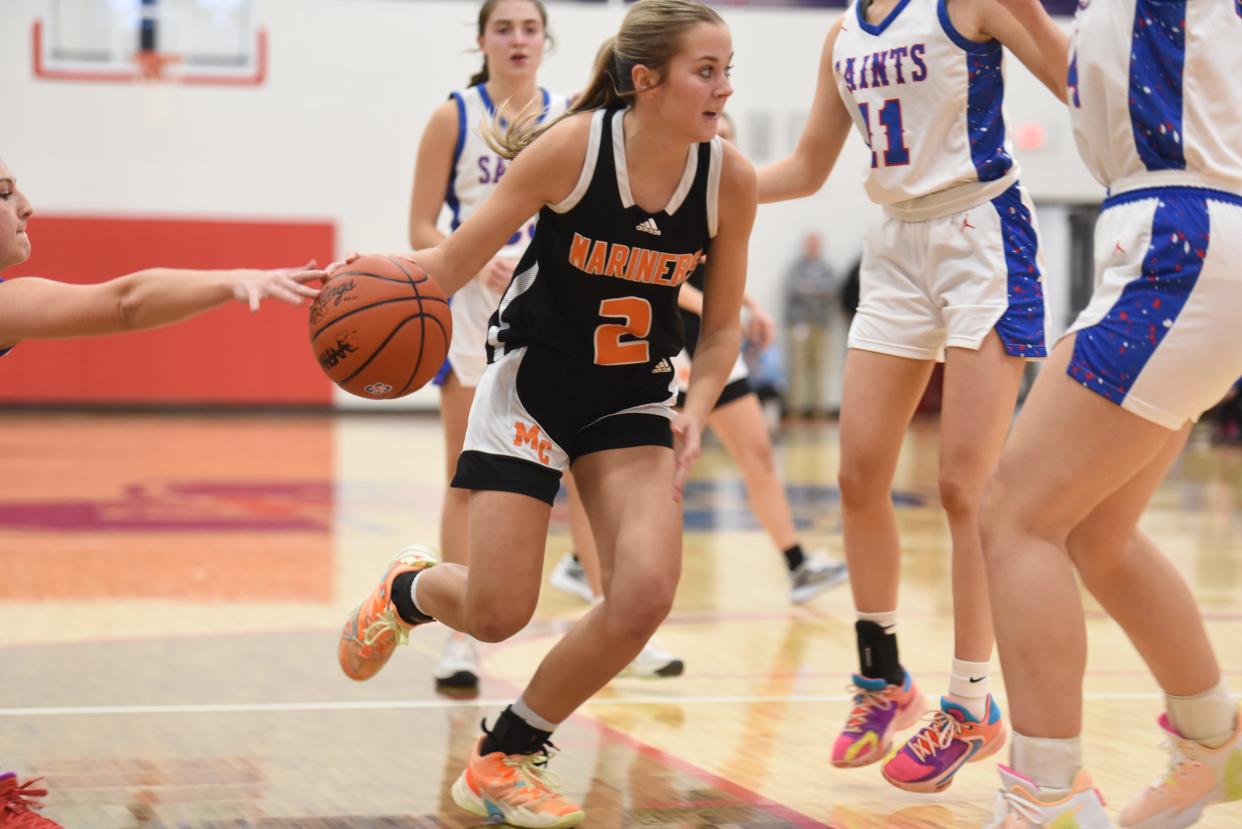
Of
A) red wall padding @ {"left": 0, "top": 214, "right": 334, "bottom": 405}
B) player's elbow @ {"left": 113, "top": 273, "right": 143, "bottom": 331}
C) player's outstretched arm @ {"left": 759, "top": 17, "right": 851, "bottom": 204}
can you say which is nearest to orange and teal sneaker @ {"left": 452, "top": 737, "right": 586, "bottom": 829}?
player's elbow @ {"left": 113, "top": 273, "right": 143, "bottom": 331}

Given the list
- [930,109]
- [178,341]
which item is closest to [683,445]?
[930,109]

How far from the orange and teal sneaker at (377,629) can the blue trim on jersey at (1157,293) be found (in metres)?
1.72

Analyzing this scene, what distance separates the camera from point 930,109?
3381mm

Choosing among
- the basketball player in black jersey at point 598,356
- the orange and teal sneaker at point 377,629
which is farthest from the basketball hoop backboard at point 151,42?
the basketball player in black jersey at point 598,356

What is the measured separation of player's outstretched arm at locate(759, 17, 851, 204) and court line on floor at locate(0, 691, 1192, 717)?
144 centimetres

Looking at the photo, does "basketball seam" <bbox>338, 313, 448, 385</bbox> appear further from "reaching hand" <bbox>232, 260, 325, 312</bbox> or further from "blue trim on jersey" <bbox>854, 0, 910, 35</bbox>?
"blue trim on jersey" <bbox>854, 0, 910, 35</bbox>

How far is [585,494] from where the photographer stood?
323 cm

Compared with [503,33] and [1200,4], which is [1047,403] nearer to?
[1200,4]

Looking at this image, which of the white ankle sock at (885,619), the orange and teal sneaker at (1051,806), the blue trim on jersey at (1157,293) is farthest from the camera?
the white ankle sock at (885,619)

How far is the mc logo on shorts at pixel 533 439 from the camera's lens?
3.17 metres

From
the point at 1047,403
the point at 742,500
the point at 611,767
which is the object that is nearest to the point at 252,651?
the point at 611,767

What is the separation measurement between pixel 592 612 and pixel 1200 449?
38.7 ft

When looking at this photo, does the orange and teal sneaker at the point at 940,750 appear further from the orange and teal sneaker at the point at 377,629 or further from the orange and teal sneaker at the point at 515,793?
the orange and teal sneaker at the point at 377,629

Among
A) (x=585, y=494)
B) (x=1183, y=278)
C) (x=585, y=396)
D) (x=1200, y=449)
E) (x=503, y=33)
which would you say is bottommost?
(x=1200, y=449)
